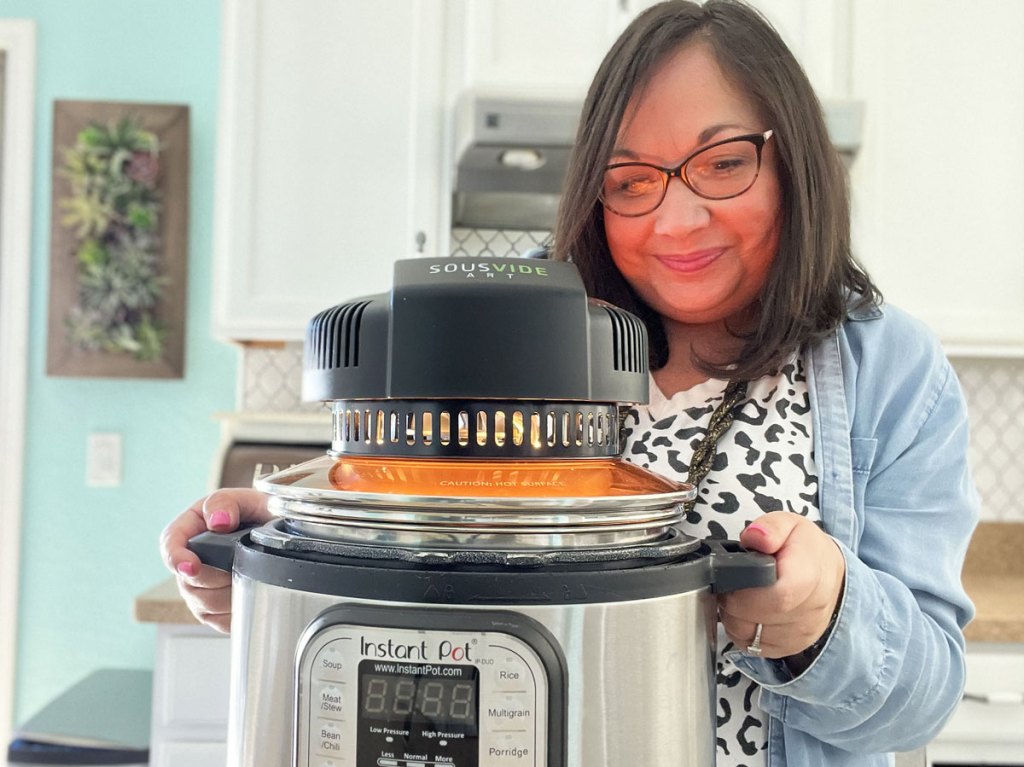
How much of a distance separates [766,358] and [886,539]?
5.1 inches

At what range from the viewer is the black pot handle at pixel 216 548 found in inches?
16.7

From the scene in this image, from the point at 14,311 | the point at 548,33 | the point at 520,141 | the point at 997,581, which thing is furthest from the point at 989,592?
the point at 14,311

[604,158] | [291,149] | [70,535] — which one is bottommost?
[70,535]

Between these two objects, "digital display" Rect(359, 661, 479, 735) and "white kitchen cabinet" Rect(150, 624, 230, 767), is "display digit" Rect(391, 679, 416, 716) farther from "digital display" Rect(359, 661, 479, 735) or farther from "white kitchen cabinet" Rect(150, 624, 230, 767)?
"white kitchen cabinet" Rect(150, 624, 230, 767)

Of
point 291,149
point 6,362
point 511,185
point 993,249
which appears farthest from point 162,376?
point 993,249

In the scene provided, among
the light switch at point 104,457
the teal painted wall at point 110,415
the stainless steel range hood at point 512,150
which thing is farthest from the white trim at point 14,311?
the stainless steel range hood at point 512,150

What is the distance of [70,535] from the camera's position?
213 cm

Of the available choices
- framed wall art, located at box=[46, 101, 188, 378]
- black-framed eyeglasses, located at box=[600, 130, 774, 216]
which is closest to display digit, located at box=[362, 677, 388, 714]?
A: black-framed eyeglasses, located at box=[600, 130, 774, 216]

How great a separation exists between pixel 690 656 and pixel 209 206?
1953mm

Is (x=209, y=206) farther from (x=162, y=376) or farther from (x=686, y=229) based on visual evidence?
(x=686, y=229)

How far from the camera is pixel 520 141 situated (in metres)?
1.47

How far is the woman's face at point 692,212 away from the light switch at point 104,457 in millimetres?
1783

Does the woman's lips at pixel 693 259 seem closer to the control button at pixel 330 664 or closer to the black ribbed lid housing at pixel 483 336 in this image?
the black ribbed lid housing at pixel 483 336

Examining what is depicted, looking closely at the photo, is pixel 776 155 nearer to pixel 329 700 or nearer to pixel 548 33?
pixel 329 700
